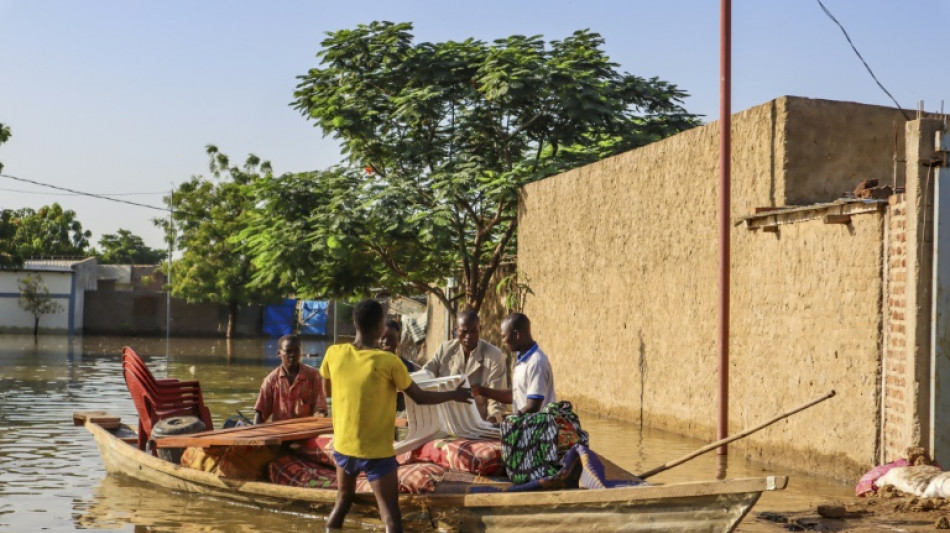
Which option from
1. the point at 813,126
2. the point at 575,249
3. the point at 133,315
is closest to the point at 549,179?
the point at 575,249

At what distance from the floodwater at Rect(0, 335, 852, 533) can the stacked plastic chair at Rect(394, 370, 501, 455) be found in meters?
0.98

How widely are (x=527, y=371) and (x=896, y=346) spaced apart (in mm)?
3683

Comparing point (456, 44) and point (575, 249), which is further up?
point (456, 44)

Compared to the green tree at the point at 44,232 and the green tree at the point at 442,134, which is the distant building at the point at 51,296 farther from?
the green tree at the point at 442,134

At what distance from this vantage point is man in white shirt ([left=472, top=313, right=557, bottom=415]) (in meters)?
7.86

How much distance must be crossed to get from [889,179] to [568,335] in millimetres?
6362

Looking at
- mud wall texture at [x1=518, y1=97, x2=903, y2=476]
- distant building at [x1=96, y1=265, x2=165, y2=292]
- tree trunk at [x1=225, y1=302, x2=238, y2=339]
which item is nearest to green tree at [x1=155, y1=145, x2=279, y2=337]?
tree trunk at [x1=225, y1=302, x2=238, y2=339]

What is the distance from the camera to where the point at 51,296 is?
168 ft

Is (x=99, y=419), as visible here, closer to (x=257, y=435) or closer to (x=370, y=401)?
(x=257, y=435)

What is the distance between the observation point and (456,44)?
22.3 m

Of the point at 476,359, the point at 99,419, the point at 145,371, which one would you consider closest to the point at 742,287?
the point at 476,359

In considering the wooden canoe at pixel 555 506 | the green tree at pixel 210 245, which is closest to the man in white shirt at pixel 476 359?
the wooden canoe at pixel 555 506

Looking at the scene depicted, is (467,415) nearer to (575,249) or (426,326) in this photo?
(575,249)

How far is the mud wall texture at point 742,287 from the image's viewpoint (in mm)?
10680
